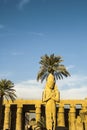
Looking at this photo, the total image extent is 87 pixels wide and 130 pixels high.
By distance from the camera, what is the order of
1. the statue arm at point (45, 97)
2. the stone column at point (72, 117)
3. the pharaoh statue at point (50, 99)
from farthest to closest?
the stone column at point (72, 117), the statue arm at point (45, 97), the pharaoh statue at point (50, 99)

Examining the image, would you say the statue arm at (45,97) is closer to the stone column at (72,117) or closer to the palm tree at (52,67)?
the palm tree at (52,67)

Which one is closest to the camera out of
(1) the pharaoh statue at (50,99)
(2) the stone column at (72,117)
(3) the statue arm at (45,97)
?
(1) the pharaoh statue at (50,99)

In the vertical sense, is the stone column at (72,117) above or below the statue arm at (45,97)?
below

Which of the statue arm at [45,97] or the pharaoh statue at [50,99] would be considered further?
the statue arm at [45,97]

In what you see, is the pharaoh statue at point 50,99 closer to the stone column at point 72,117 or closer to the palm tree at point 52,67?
the palm tree at point 52,67

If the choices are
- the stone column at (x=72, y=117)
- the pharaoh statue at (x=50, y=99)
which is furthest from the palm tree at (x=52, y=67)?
the stone column at (x=72, y=117)

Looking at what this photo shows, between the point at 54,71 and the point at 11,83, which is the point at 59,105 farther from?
the point at 54,71

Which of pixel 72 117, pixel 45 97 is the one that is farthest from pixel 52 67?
pixel 72 117

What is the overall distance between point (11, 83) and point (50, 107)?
39.9 feet

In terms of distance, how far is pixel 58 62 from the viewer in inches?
1313

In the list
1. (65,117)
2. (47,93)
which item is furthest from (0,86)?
(65,117)

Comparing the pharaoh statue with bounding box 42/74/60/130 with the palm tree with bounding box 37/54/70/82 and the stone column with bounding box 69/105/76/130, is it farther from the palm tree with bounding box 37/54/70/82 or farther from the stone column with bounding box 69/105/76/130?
the stone column with bounding box 69/105/76/130

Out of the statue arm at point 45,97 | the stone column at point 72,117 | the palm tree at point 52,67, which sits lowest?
the stone column at point 72,117

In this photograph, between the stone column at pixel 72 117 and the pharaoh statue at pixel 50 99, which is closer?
the pharaoh statue at pixel 50 99
